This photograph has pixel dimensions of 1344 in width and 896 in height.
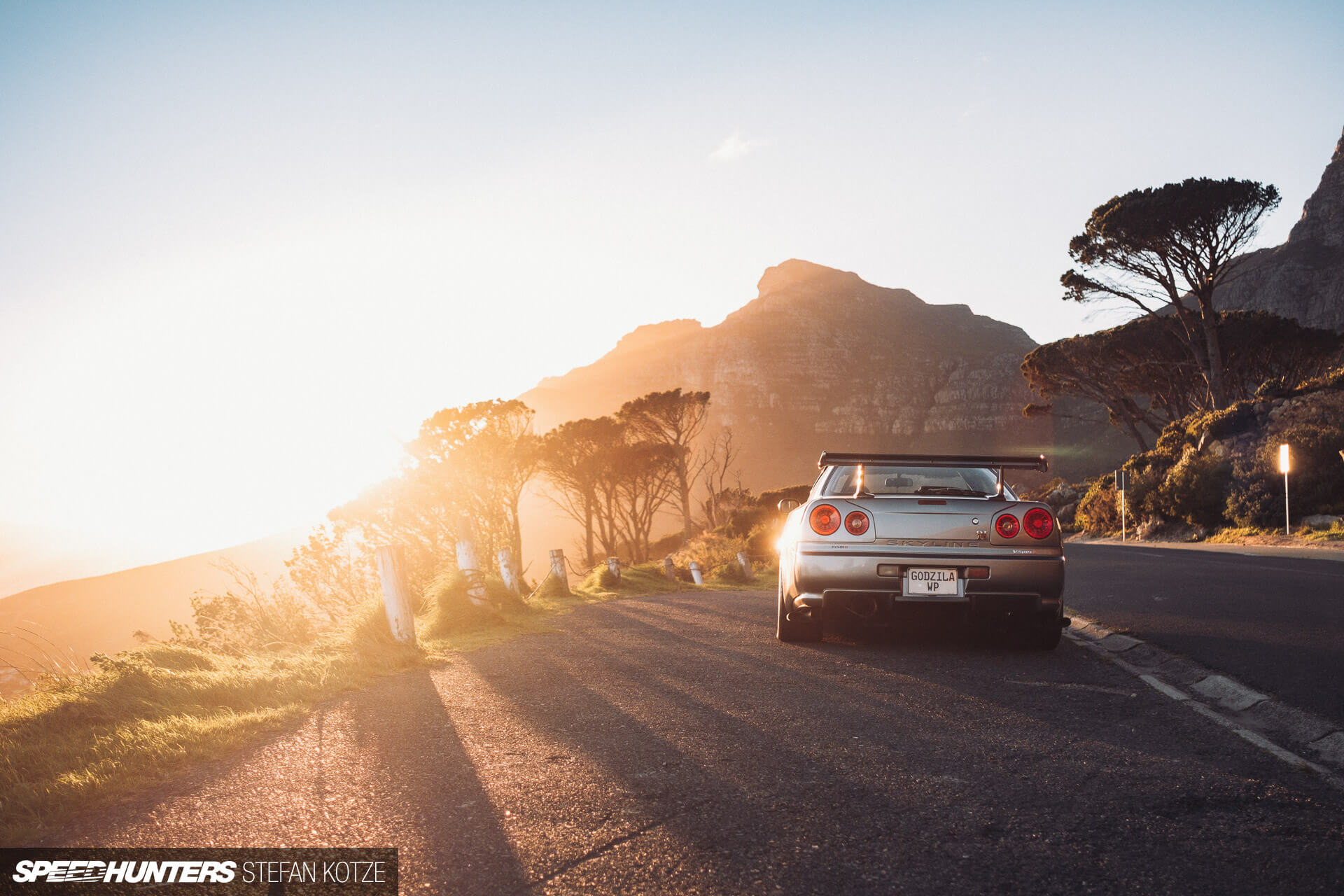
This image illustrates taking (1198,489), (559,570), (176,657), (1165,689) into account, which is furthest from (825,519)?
(1198,489)

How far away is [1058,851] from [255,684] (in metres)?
5.02

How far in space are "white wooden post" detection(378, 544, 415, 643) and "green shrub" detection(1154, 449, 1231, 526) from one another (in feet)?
95.6

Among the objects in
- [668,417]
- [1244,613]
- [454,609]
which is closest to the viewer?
[1244,613]

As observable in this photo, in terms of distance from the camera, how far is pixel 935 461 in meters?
6.79

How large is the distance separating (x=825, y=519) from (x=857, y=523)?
0.25m

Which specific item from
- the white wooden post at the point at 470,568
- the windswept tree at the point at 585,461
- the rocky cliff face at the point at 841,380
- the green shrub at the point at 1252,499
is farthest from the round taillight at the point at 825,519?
the rocky cliff face at the point at 841,380

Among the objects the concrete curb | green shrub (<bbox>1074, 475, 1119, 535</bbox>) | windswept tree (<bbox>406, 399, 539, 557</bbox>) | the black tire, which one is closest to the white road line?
the concrete curb

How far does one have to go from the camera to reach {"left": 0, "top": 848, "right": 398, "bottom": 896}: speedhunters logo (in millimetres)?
2588

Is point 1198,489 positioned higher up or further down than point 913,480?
further down

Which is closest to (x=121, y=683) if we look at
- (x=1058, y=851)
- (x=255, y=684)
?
(x=255, y=684)

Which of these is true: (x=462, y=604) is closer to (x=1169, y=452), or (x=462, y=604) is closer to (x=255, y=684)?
(x=255, y=684)

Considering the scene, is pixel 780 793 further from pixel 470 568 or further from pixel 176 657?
pixel 470 568

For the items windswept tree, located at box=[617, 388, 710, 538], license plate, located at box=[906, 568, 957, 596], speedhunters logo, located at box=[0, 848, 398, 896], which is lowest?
speedhunters logo, located at box=[0, 848, 398, 896]

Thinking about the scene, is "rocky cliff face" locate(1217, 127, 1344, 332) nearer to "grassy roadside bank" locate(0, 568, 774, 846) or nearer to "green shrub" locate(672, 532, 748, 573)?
"green shrub" locate(672, 532, 748, 573)
